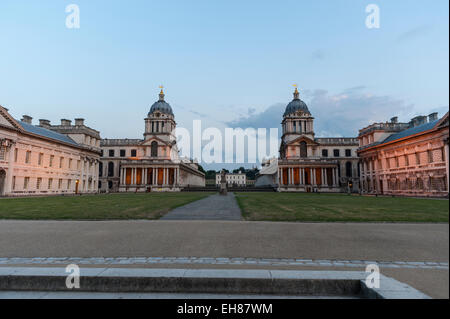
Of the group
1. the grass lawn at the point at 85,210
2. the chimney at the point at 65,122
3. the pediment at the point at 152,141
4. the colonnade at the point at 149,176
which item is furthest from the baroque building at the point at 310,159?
the chimney at the point at 65,122

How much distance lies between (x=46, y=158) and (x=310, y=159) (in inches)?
2472

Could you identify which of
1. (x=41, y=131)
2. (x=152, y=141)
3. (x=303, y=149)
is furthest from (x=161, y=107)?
(x=303, y=149)

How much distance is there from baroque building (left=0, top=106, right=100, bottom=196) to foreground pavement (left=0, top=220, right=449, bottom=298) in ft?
118

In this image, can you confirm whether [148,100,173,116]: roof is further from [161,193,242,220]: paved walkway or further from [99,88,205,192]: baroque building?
[161,193,242,220]: paved walkway

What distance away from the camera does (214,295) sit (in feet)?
13.0

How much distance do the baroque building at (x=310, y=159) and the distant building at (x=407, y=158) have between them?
10.1 m

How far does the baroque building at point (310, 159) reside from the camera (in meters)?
69.9

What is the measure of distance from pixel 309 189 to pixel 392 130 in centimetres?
2414

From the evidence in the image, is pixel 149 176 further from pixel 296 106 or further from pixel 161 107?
pixel 296 106

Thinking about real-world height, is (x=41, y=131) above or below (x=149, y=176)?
above

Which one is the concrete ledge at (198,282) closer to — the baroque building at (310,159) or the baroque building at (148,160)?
the baroque building at (310,159)

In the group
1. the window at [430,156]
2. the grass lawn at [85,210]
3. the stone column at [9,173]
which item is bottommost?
the grass lawn at [85,210]

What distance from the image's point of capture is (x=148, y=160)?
74125 millimetres
